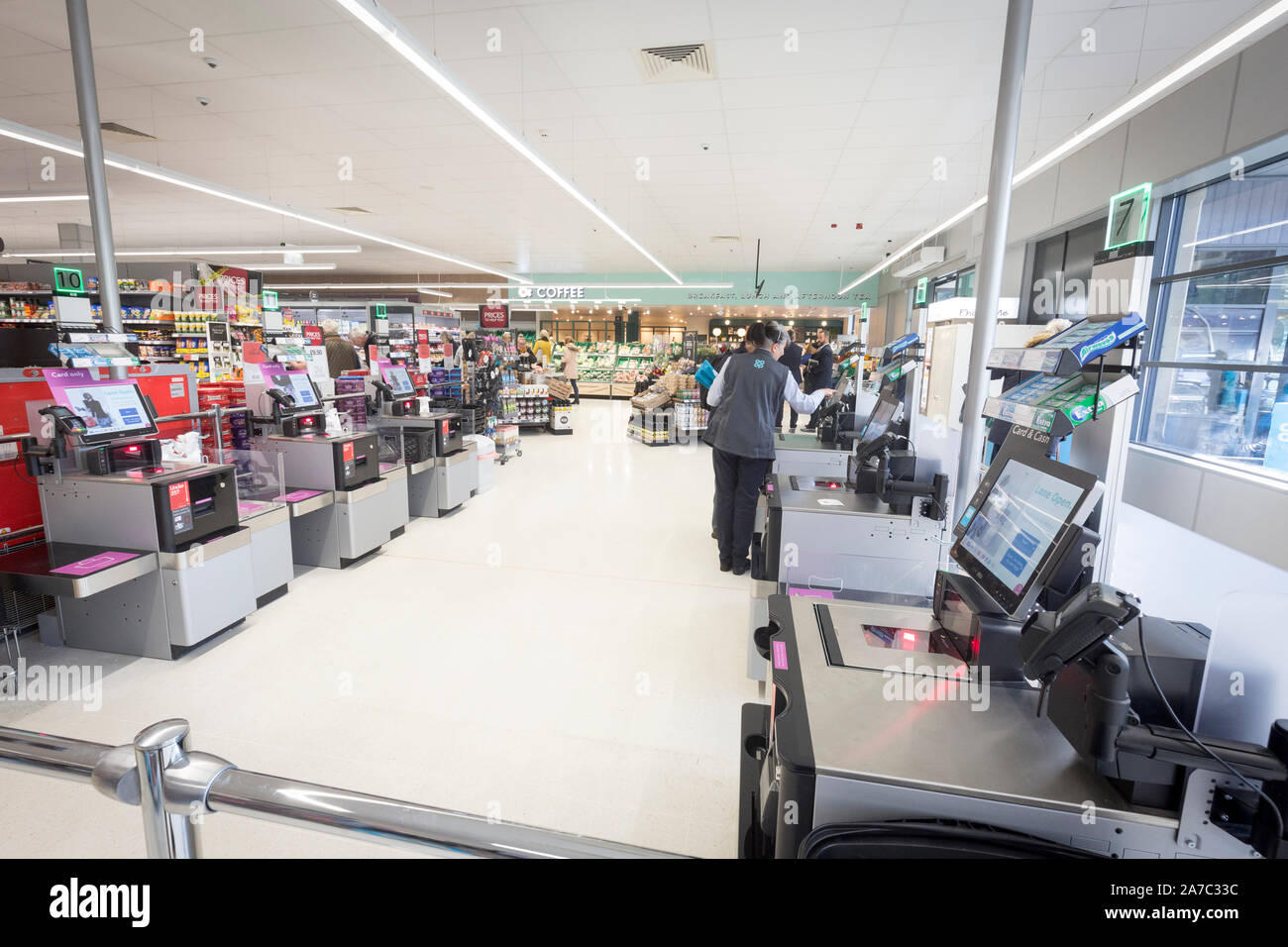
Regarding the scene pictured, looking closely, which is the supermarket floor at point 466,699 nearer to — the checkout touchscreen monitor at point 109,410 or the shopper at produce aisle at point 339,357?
the checkout touchscreen monitor at point 109,410

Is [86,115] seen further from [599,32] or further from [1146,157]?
[1146,157]

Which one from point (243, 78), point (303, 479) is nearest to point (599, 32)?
point (243, 78)

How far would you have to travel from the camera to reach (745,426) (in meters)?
4.08

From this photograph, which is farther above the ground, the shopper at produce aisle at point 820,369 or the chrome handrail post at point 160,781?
the shopper at produce aisle at point 820,369

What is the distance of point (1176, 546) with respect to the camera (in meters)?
1.71

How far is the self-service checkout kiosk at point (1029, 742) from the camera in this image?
3.04 feet

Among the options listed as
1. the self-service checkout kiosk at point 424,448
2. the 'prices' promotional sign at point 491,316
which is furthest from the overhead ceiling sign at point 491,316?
the self-service checkout kiosk at point 424,448

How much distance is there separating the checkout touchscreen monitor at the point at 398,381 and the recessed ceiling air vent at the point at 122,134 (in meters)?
3.83

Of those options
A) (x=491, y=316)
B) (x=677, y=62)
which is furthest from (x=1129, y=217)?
(x=491, y=316)

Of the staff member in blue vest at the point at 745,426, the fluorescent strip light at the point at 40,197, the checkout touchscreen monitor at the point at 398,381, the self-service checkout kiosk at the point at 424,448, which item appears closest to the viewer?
the staff member in blue vest at the point at 745,426

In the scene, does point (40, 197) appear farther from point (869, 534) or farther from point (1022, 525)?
point (1022, 525)

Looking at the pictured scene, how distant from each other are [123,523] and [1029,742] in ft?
12.8

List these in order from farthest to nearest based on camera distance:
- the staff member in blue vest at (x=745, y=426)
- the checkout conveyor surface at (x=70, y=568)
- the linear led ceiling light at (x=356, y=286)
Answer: the linear led ceiling light at (x=356, y=286) → the staff member in blue vest at (x=745, y=426) → the checkout conveyor surface at (x=70, y=568)

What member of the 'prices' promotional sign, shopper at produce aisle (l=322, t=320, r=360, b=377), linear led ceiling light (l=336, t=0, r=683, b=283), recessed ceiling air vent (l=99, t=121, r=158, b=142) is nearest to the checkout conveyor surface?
linear led ceiling light (l=336, t=0, r=683, b=283)
